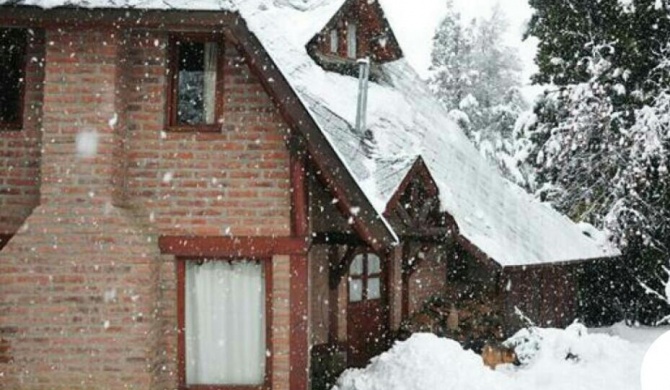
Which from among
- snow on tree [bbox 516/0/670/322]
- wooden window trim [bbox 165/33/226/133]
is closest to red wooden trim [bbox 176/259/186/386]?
wooden window trim [bbox 165/33/226/133]

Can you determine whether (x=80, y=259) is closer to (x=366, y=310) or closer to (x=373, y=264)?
(x=366, y=310)

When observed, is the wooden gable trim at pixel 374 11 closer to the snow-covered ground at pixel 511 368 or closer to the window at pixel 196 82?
the window at pixel 196 82

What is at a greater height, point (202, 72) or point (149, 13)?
point (149, 13)

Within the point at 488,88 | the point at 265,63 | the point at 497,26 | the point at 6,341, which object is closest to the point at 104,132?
the point at 265,63

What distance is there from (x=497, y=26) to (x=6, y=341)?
96.0 feet

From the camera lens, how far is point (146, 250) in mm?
7691

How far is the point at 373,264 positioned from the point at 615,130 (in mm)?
7907

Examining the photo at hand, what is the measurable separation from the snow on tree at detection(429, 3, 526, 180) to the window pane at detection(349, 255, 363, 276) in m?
16.6

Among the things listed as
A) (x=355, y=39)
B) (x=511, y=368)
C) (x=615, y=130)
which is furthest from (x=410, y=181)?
(x=615, y=130)

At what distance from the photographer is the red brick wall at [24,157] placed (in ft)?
25.9

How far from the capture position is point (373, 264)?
12102 mm

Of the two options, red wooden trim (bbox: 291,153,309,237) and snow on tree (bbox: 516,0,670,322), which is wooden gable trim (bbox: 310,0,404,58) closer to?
red wooden trim (bbox: 291,153,309,237)

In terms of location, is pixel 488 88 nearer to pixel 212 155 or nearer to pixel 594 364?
pixel 594 364

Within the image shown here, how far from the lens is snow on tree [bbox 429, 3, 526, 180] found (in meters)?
29.3
